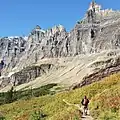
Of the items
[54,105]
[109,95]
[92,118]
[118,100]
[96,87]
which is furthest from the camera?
[96,87]

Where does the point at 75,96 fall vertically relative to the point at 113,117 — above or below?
above

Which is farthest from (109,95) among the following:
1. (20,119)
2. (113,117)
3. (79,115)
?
(20,119)

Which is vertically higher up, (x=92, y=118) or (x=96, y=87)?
(x=96, y=87)

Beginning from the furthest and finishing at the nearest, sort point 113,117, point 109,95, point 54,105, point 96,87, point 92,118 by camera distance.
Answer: point 96,87 → point 54,105 → point 109,95 → point 92,118 → point 113,117

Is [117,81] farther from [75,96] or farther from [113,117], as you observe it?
[113,117]

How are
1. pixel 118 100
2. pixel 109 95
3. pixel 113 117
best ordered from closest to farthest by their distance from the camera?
pixel 113 117, pixel 118 100, pixel 109 95

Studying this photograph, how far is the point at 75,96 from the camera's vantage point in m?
46.6

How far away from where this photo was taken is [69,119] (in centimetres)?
3008

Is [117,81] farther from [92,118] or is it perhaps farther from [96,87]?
[92,118]

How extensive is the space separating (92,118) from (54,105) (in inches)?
586

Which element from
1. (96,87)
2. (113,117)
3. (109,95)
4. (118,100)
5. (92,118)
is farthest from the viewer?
(96,87)

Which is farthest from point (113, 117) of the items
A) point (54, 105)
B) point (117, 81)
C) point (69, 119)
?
point (117, 81)

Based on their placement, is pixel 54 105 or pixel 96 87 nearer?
pixel 54 105

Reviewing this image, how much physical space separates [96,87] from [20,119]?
562 inches
